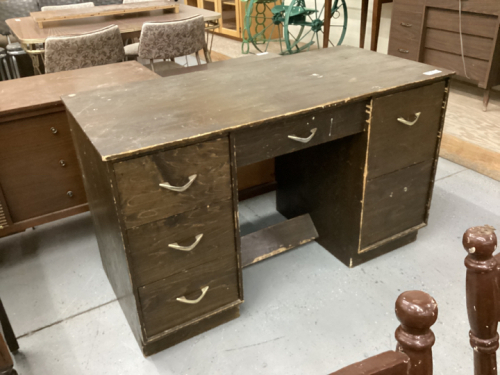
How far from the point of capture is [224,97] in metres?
1.45

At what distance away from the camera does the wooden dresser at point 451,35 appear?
9.32 ft

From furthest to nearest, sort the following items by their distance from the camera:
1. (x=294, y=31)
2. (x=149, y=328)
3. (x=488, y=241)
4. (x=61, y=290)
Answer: (x=294, y=31) → (x=61, y=290) → (x=149, y=328) → (x=488, y=241)

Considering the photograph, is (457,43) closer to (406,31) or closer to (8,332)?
(406,31)

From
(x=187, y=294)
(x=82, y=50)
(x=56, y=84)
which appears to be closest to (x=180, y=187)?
(x=187, y=294)

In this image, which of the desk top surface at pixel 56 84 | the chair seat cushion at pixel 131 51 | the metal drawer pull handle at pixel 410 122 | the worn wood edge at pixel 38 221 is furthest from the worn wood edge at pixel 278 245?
the chair seat cushion at pixel 131 51

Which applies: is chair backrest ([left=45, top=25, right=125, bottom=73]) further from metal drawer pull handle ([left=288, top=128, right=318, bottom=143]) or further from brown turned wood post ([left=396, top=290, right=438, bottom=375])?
brown turned wood post ([left=396, top=290, right=438, bottom=375])

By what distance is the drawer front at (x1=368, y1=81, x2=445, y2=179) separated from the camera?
4.98ft

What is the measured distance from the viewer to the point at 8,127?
1.66 meters

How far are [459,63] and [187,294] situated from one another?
8.78 ft

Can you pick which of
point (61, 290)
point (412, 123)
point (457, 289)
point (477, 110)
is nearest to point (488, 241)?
point (412, 123)

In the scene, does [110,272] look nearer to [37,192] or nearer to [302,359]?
[37,192]

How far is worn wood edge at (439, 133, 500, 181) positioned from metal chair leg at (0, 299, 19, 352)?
238cm

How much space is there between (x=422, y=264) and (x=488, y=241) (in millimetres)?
1371

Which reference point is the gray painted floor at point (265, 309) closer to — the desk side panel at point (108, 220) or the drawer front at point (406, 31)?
the desk side panel at point (108, 220)
